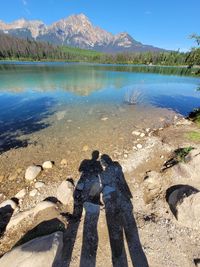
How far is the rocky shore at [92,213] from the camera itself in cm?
434

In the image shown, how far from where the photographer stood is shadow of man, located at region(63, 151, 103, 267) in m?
4.51

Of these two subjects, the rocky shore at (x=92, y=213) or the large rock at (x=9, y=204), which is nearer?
the rocky shore at (x=92, y=213)

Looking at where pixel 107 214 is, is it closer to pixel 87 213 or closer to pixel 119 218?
pixel 119 218

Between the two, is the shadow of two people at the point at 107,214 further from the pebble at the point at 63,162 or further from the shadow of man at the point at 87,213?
the pebble at the point at 63,162

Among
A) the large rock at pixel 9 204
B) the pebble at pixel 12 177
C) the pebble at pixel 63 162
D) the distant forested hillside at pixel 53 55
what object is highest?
the large rock at pixel 9 204

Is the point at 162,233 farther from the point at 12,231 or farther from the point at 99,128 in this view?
the point at 99,128

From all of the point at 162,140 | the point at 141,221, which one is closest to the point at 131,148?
the point at 162,140

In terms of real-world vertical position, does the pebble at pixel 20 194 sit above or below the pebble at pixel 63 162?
above

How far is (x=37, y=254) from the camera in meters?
3.91

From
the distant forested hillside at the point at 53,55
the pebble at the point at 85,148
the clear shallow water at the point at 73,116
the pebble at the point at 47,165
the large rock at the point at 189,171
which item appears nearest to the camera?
the large rock at the point at 189,171

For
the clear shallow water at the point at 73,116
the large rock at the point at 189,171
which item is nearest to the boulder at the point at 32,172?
the clear shallow water at the point at 73,116

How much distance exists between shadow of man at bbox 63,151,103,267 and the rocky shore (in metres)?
0.03

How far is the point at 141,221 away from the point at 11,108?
670 inches

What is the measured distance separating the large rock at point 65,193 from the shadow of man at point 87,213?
0.22 m
